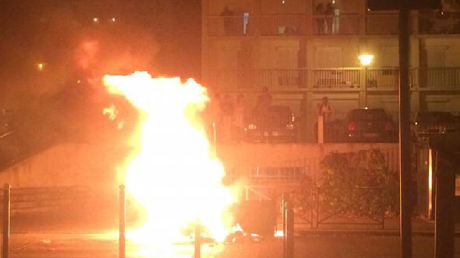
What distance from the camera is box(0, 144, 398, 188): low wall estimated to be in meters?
25.7

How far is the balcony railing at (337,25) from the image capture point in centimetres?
3753

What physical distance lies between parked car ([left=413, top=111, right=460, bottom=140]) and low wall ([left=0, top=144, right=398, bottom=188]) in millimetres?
2233

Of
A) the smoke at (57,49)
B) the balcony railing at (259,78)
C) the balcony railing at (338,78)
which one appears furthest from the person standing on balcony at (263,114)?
the smoke at (57,49)

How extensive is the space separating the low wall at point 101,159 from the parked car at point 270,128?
0.90m

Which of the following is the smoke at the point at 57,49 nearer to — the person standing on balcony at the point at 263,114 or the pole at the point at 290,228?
the person standing on balcony at the point at 263,114

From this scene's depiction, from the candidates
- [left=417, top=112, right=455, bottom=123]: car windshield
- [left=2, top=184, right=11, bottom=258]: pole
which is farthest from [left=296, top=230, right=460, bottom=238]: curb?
[left=417, top=112, right=455, bottom=123]: car windshield

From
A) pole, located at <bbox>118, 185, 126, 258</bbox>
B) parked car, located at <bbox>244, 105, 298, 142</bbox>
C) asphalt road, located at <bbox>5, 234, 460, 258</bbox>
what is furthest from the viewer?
parked car, located at <bbox>244, 105, 298, 142</bbox>

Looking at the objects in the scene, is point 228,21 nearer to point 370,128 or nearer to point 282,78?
point 282,78

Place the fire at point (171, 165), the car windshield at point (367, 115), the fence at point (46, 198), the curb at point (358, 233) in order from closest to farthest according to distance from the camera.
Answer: the fire at point (171, 165), the curb at point (358, 233), the fence at point (46, 198), the car windshield at point (367, 115)

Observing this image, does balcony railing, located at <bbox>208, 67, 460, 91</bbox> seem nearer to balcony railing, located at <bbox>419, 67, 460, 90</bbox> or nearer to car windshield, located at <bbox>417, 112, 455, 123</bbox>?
balcony railing, located at <bbox>419, 67, 460, 90</bbox>

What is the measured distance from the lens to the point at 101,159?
85.7ft

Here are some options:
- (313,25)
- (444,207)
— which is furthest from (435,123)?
(444,207)

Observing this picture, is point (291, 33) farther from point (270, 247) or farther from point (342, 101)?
point (270, 247)

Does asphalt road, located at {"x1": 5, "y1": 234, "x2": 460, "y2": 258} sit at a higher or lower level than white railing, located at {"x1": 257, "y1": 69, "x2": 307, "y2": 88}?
lower
